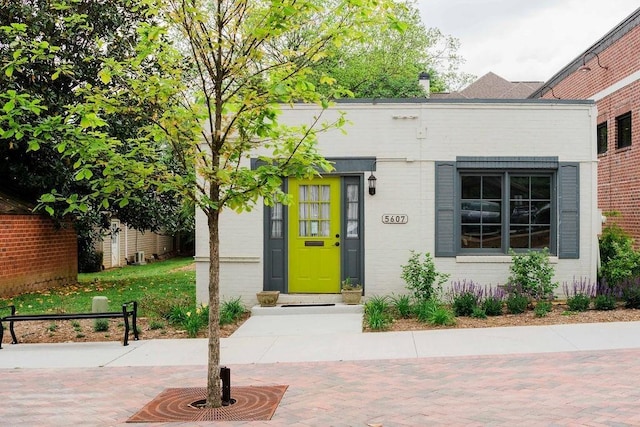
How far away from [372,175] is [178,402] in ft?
21.8

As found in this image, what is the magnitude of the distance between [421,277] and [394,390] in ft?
17.1

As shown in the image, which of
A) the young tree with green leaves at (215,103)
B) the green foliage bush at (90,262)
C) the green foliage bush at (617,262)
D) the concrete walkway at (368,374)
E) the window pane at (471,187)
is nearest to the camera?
the concrete walkway at (368,374)

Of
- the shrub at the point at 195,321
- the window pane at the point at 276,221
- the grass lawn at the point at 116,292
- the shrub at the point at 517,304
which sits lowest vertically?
the grass lawn at the point at 116,292

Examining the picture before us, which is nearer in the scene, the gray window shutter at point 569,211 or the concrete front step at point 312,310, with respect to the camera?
the concrete front step at point 312,310

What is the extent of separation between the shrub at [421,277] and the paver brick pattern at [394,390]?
3.61 meters

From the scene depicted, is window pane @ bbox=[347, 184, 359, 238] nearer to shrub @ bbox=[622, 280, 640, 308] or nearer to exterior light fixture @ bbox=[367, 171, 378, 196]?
exterior light fixture @ bbox=[367, 171, 378, 196]

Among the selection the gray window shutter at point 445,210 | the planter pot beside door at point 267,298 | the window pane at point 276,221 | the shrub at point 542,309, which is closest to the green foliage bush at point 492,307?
the shrub at point 542,309

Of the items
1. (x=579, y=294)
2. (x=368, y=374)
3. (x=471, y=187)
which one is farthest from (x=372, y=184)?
(x=368, y=374)

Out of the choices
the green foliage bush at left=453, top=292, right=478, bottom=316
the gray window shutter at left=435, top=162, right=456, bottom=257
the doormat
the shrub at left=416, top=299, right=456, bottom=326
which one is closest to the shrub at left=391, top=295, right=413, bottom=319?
the shrub at left=416, top=299, right=456, bottom=326

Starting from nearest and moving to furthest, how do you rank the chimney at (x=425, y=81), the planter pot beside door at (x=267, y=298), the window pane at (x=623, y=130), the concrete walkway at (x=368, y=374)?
the concrete walkway at (x=368, y=374), the planter pot beside door at (x=267, y=298), the window pane at (x=623, y=130), the chimney at (x=425, y=81)

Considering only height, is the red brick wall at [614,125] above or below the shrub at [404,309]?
above

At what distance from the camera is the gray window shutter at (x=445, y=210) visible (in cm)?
1221

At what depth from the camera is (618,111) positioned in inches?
675

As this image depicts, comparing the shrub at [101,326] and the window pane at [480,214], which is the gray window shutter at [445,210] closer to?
the window pane at [480,214]
